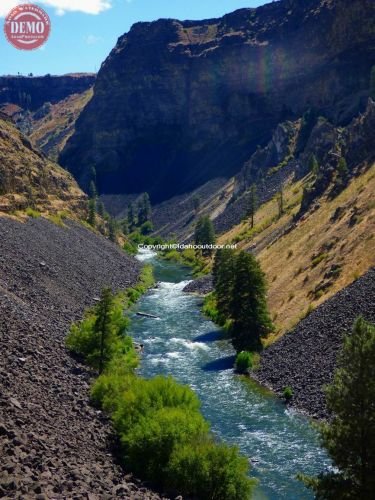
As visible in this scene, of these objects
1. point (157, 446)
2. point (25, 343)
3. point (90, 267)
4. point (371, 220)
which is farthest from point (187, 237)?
point (157, 446)

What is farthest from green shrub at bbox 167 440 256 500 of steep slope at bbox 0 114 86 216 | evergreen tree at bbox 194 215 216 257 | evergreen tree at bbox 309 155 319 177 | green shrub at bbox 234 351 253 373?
evergreen tree at bbox 194 215 216 257

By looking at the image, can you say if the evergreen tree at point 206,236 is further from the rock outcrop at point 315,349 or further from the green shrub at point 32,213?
the rock outcrop at point 315,349

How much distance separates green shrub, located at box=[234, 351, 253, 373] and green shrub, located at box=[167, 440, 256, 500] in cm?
2534

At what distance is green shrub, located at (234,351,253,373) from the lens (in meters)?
55.7

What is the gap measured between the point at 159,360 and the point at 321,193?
2234 inches

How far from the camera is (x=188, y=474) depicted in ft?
98.2

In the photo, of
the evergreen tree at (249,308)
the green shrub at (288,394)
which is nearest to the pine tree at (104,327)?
the green shrub at (288,394)

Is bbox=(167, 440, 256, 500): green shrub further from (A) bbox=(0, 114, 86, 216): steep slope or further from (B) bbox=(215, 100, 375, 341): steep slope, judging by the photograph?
(A) bbox=(0, 114, 86, 216): steep slope

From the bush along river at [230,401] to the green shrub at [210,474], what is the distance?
4.46 m

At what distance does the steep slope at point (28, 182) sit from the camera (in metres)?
105

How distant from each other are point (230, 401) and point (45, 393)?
1698cm

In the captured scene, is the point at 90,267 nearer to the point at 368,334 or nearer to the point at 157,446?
the point at 157,446

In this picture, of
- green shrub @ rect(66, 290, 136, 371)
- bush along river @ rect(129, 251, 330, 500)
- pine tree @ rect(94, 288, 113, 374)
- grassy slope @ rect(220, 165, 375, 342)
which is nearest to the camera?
bush along river @ rect(129, 251, 330, 500)

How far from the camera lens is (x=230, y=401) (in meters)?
48.3
